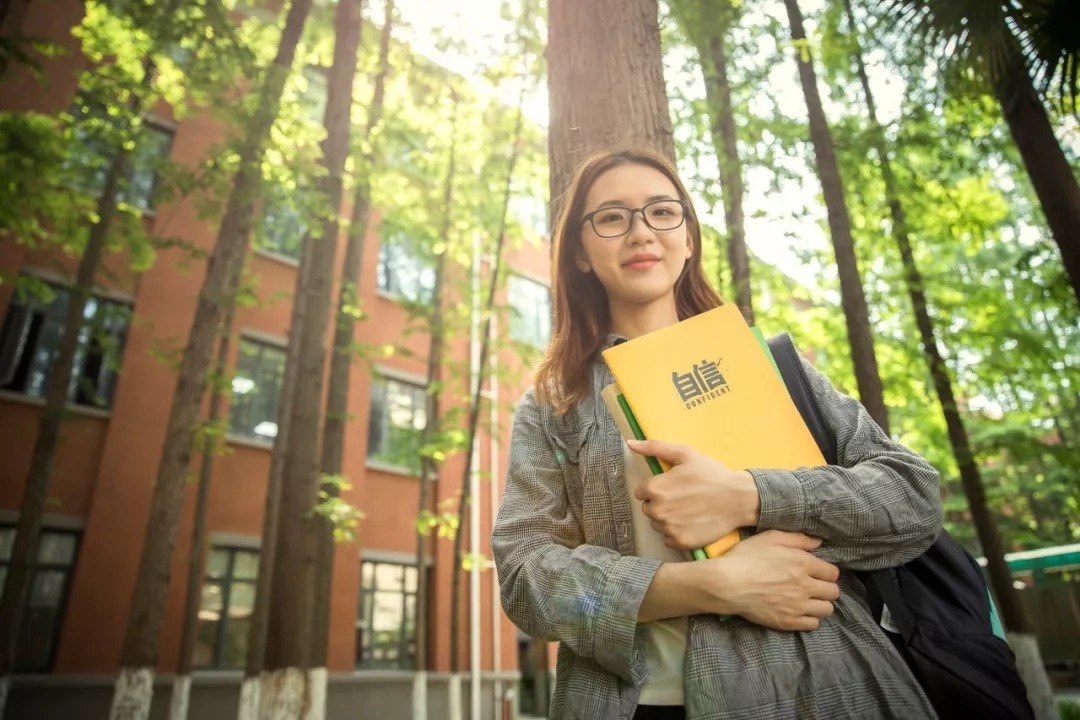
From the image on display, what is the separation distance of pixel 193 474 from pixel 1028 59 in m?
13.4

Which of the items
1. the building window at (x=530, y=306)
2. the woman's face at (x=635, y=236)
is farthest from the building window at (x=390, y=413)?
the woman's face at (x=635, y=236)

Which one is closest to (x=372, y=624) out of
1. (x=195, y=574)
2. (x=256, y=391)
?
(x=195, y=574)

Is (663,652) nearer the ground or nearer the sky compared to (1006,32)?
nearer the ground

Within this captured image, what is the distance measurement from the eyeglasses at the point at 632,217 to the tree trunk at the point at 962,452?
785 centimetres

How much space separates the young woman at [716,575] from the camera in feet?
4.01

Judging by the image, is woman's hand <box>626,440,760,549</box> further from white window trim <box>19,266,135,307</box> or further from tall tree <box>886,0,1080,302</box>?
white window trim <box>19,266,135,307</box>

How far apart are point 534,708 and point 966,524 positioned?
1703 centimetres

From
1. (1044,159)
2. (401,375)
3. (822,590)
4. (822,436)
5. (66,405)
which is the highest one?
(401,375)

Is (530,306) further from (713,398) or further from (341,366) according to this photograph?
(713,398)

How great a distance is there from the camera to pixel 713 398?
1.46 metres

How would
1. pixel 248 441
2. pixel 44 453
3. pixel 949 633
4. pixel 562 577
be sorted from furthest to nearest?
pixel 248 441, pixel 44 453, pixel 562 577, pixel 949 633

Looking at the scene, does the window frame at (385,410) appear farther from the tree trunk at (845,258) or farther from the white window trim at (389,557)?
the tree trunk at (845,258)

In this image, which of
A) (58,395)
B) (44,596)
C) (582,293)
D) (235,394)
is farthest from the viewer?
(235,394)

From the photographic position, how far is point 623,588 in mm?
1305
